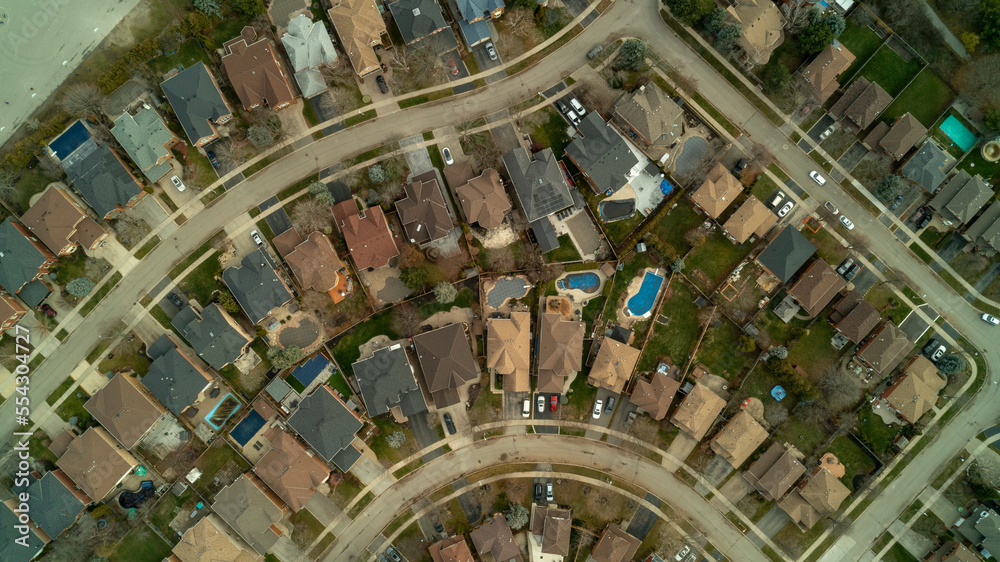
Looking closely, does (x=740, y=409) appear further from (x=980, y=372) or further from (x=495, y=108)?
(x=495, y=108)

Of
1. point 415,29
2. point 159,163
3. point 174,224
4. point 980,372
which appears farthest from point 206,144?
point 980,372

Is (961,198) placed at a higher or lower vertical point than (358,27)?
higher

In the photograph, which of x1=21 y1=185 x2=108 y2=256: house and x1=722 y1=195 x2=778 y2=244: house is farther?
x1=722 y1=195 x2=778 y2=244: house

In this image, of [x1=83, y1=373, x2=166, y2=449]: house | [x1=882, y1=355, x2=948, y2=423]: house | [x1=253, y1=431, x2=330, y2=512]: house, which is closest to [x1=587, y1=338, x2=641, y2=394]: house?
[x1=882, y1=355, x2=948, y2=423]: house

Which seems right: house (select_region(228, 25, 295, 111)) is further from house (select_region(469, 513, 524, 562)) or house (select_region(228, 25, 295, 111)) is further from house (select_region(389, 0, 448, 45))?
house (select_region(469, 513, 524, 562))

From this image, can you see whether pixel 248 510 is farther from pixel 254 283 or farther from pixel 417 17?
pixel 417 17

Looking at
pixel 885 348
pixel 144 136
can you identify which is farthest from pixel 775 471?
pixel 144 136

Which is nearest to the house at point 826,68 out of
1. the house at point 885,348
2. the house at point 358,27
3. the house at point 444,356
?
the house at point 885,348
